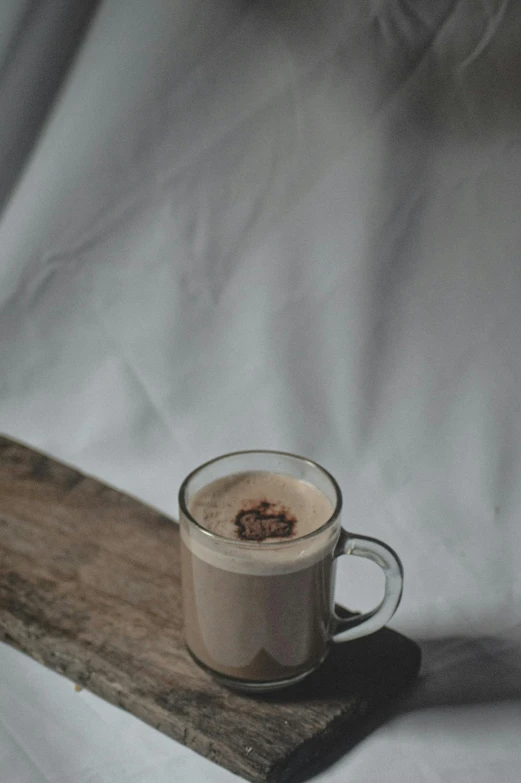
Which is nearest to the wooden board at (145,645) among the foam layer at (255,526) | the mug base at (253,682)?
the mug base at (253,682)

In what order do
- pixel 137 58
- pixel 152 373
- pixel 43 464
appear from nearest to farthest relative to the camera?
pixel 43 464 → pixel 137 58 → pixel 152 373

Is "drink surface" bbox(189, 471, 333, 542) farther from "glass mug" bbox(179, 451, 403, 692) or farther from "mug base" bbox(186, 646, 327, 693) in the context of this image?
"mug base" bbox(186, 646, 327, 693)

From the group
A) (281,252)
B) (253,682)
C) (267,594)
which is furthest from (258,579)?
(281,252)

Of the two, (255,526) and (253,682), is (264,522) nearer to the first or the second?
(255,526)

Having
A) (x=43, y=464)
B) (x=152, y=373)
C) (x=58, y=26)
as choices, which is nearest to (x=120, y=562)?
(x=43, y=464)

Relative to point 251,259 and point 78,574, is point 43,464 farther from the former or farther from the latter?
point 251,259

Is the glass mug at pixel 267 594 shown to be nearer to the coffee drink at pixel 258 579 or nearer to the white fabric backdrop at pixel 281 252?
the coffee drink at pixel 258 579

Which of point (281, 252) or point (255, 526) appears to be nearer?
point (255, 526)
